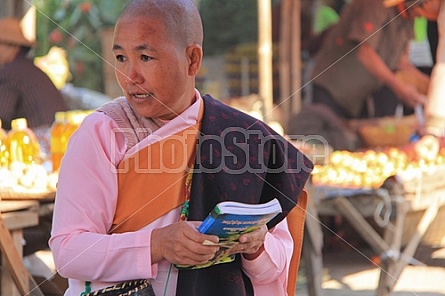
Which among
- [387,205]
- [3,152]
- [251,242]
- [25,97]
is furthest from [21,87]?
[251,242]

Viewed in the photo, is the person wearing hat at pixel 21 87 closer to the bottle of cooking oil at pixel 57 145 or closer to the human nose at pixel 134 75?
the bottle of cooking oil at pixel 57 145

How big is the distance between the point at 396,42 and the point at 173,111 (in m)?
6.45

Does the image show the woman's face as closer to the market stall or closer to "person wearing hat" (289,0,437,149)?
the market stall

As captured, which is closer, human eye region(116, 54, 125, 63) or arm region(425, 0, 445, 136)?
human eye region(116, 54, 125, 63)

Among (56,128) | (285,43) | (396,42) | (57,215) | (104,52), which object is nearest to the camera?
(57,215)

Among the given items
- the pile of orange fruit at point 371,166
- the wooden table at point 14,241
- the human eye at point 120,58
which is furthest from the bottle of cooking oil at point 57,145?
the human eye at point 120,58

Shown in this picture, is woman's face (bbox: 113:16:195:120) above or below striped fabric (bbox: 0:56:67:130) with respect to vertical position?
below

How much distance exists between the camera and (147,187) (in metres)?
1.68

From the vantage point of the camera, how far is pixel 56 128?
4.13m

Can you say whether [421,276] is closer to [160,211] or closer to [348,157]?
[348,157]

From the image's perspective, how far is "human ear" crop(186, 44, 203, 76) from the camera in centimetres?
177

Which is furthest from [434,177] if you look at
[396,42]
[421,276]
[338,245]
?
[396,42]

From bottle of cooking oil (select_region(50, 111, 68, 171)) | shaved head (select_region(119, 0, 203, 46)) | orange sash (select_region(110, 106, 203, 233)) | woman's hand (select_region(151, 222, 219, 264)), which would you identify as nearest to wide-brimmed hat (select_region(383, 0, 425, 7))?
bottle of cooking oil (select_region(50, 111, 68, 171))

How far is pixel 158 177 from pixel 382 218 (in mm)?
3818
